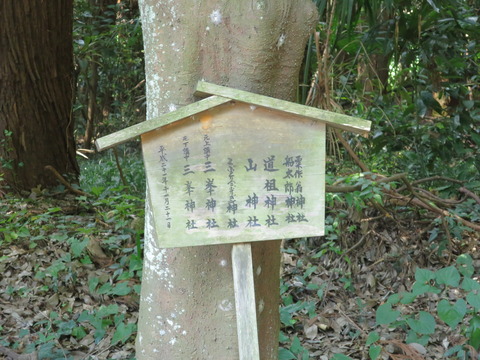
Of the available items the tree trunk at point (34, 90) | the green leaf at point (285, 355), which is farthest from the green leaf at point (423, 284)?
the tree trunk at point (34, 90)

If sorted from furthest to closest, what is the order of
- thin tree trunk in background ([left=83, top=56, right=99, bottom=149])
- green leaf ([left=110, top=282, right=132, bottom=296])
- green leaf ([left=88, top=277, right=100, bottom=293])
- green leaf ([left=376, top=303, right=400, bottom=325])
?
thin tree trunk in background ([left=83, top=56, right=99, bottom=149]) < green leaf ([left=88, top=277, right=100, bottom=293]) < green leaf ([left=110, top=282, right=132, bottom=296]) < green leaf ([left=376, top=303, right=400, bottom=325])

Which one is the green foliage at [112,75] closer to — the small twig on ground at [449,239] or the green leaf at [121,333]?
the small twig on ground at [449,239]

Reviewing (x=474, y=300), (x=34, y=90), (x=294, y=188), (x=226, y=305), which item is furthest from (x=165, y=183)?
(x=34, y=90)

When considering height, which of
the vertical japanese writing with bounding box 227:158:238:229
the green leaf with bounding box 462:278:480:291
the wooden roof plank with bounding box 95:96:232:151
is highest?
the wooden roof plank with bounding box 95:96:232:151

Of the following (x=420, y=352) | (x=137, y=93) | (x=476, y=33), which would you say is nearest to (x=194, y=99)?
(x=420, y=352)

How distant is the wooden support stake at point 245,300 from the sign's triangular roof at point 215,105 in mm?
484

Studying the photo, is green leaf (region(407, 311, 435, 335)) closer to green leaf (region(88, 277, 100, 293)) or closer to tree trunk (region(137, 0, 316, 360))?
tree trunk (region(137, 0, 316, 360))

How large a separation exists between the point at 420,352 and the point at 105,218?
7.74 ft

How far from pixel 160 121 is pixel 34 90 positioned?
3500 mm

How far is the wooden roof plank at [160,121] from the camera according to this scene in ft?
5.99

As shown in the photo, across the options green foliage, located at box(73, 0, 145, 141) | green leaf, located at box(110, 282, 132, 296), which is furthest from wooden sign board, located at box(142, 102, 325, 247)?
green foliage, located at box(73, 0, 145, 141)

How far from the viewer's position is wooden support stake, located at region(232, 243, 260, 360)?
6.47 feet

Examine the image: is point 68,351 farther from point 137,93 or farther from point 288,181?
point 137,93

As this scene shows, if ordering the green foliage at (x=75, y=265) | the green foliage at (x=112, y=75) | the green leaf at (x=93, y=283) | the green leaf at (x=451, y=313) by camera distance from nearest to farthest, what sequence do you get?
1. the green leaf at (x=451, y=313)
2. the green foliage at (x=75, y=265)
3. the green leaf at (x=93, y=283)
4. the green foliage at (x=112, y=75)
